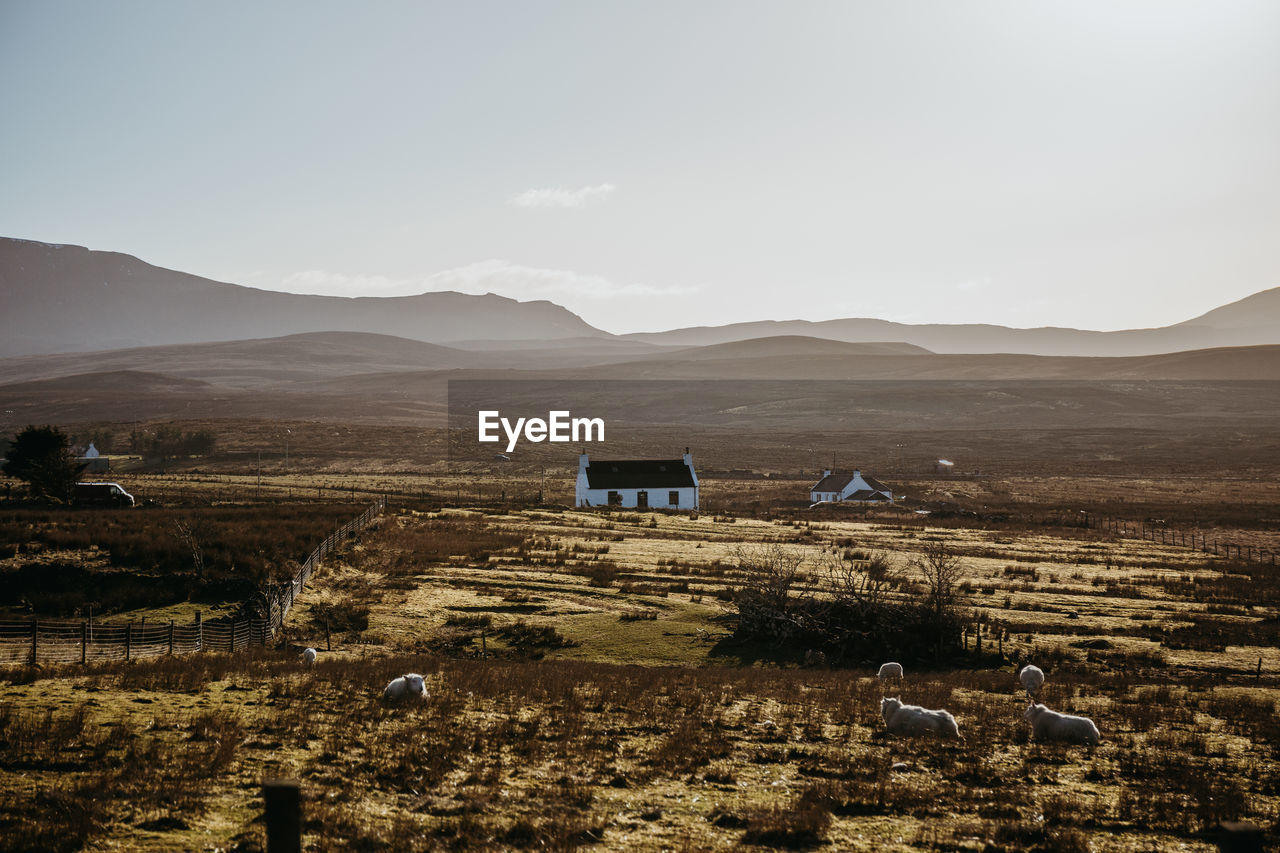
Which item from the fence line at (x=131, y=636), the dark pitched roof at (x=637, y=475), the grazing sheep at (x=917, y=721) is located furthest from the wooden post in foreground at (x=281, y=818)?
the dark pitched roof at (x=637, y=475)

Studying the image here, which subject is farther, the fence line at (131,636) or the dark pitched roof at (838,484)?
the dark pitched roof at (838,484)

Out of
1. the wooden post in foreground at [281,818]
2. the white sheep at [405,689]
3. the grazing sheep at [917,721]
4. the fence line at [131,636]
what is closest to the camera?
the wooden post in foreground at [281,818]

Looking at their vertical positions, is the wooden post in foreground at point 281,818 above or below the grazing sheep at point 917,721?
above

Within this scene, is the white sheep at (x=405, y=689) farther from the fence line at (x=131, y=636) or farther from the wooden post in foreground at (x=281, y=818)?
the wooden post in foreground at (x=281, y=818)

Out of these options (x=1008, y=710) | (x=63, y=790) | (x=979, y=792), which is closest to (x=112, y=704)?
(x=63, y=790)

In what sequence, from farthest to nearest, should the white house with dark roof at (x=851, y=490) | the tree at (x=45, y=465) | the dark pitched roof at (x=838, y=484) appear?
the dark pitched roof at (x=838, y=484) < the white house with dark roof at (x=851, y=490) < the tree at (x=45, y=465)

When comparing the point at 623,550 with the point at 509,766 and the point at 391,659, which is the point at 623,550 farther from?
the point at 509,766

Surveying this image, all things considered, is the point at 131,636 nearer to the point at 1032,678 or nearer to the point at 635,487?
the point at 1032,678
